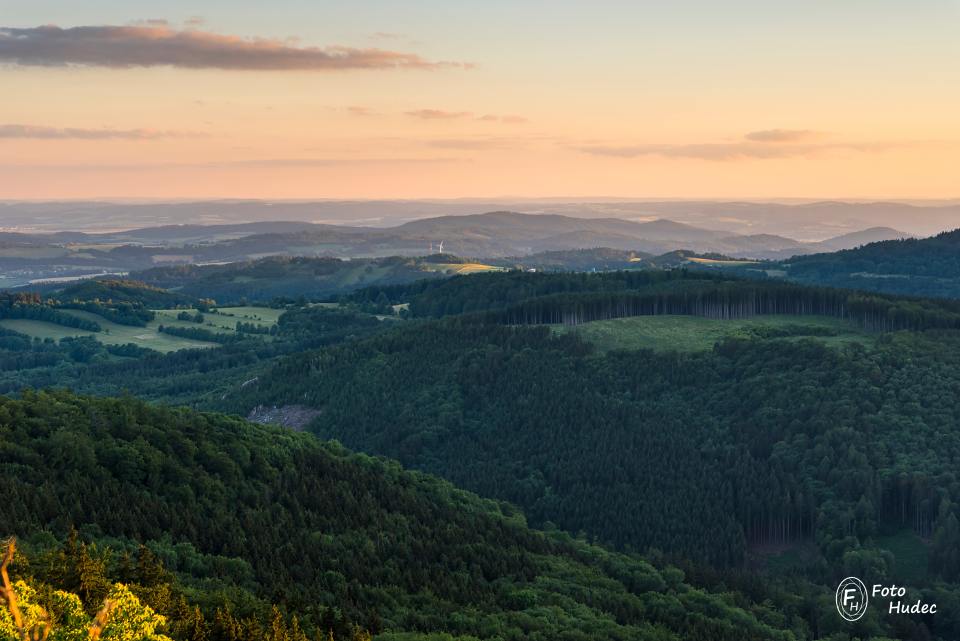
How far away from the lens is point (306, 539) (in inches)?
4375

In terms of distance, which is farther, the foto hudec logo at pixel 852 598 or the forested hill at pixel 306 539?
the foto hudec logo at pixel 852 598

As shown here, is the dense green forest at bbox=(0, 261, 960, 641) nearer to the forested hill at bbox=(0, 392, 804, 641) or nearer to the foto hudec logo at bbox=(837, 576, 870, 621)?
the forested hill at bbox=(0, 392, 804, 641)

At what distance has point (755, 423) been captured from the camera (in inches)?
7766

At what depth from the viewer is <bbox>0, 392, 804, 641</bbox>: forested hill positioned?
93.9 meters

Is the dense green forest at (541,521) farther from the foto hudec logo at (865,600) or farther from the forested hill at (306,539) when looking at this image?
the foto hudec logo at (865,600)

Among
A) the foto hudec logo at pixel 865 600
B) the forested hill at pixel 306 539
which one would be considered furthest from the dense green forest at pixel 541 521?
the foto hudec logo at pixel 865 600

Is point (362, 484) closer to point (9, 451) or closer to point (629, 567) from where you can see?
point (629, 567)

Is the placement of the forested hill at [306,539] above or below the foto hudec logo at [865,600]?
above

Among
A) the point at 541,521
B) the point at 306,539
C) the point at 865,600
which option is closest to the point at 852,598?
the point at 865,600

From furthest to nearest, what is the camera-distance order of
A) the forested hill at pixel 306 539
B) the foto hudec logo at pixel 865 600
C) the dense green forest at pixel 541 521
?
the foto hudec logo at pixel 865 600 → the dense green forest at pixel 541 521 → the forested hill at pixel 306 539

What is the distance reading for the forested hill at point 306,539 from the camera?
Result: 308ft

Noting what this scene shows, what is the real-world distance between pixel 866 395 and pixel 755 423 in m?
20.1

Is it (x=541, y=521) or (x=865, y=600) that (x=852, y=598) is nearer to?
(x=865, y=600)

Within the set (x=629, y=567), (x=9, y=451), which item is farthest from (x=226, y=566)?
(x=629, y=567)
